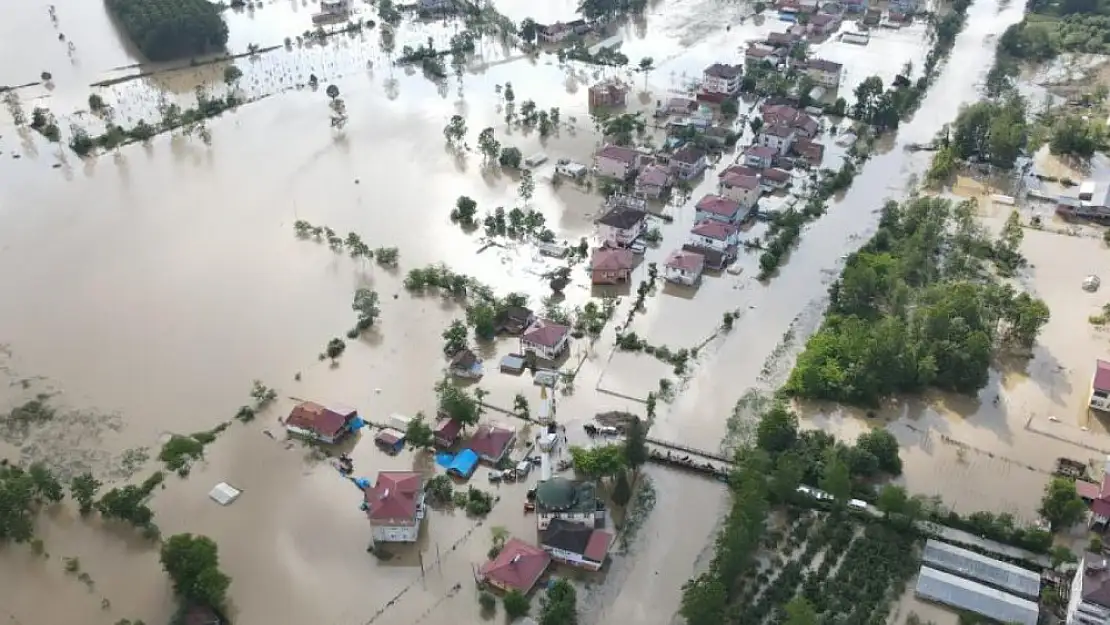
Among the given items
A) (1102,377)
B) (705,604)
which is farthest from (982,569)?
(1102,377)

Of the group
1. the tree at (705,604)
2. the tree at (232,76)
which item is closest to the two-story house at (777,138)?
the tree at (705,604)

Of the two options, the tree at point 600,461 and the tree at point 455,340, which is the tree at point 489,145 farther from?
the tree at point 600,461

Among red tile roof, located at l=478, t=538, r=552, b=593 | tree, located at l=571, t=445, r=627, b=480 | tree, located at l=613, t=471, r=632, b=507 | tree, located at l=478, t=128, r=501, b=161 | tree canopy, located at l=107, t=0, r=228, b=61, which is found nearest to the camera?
red tile roof, located at l=478, t=538, r=552, b=593

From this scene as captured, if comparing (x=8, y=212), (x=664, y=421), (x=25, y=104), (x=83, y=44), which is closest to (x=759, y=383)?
(x=664, y=421)

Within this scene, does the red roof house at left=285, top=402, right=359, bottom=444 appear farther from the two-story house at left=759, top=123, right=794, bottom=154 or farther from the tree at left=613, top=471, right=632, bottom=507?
the two-story house at left=759, top=123, right=794, bottom=154

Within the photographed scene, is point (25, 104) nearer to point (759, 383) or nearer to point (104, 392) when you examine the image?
point (104, 392)

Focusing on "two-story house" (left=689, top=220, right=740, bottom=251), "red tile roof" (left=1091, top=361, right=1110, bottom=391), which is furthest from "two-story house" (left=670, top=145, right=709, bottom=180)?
"red tile roof" (left=1091, top=361, right=1110, bottom=391)

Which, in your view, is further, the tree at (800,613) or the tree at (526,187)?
the tree at (526,187)
